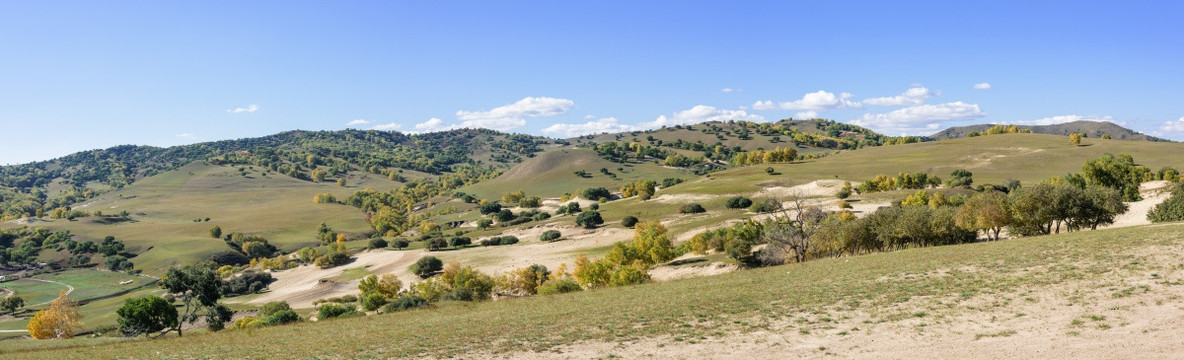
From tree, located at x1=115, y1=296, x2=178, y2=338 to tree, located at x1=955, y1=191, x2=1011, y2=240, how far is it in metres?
78.0

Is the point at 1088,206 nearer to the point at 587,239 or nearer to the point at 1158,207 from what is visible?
the point at 1158,207

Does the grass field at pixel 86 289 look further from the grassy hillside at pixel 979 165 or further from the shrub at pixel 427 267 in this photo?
the grassy hillside at pixel 979 165

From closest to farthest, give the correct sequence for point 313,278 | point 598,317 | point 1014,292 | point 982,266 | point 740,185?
point 1014,292 < point 598,317 < point 982,266 < point 313,278 < point 740,185

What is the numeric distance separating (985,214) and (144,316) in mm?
81461

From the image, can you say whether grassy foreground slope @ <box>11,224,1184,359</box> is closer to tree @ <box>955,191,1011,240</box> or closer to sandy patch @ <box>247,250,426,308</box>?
tree @ <box>955,191,1011,240</box>

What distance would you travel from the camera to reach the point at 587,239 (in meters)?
123

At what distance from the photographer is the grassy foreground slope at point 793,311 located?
97.4ft

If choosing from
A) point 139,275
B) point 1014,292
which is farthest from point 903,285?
point 139,275

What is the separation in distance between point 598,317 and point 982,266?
27.2m

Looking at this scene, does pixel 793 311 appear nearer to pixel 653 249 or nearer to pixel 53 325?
pixel 653 249

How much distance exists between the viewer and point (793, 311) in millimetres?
34156

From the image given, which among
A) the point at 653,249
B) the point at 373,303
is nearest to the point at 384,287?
the point at 373,303

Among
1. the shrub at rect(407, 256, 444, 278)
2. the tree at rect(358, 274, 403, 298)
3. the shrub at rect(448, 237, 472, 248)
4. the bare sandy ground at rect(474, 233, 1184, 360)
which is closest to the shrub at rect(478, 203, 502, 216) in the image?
the shrub at rect(448, 237, 472, 248)

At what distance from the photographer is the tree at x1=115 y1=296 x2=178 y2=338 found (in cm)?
4978
